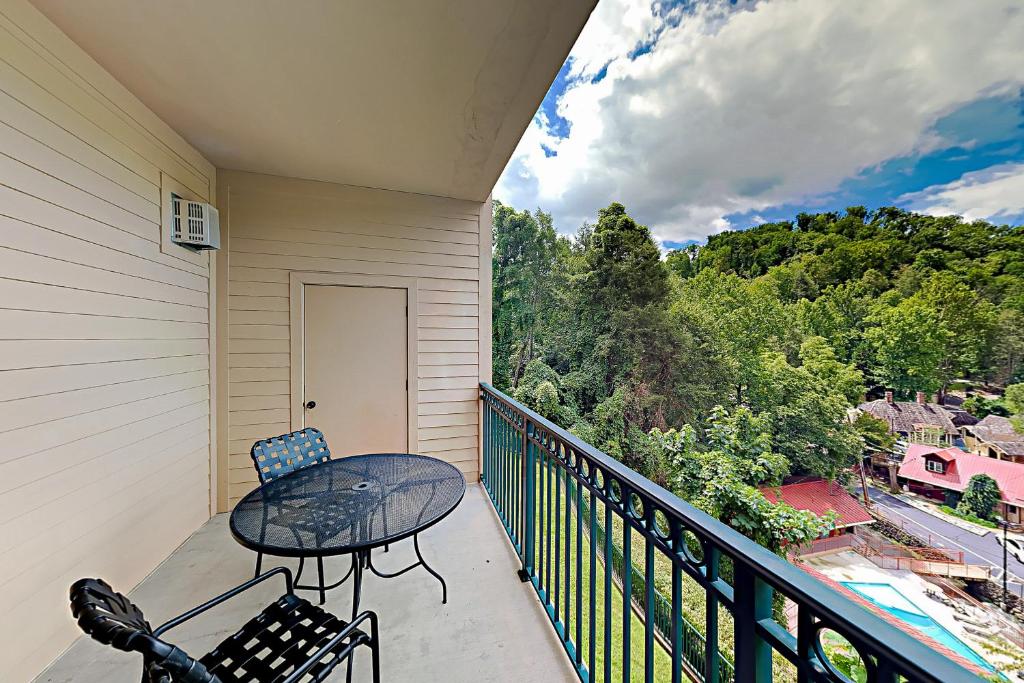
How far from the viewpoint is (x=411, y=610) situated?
185 centimetres

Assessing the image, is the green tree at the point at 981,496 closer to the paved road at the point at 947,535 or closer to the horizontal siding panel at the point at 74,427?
the paved road at the point at 947,535

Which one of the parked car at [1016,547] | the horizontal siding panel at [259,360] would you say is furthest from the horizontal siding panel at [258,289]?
the parked car at [1016,547]

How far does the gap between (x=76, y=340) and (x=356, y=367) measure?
1663 millimetres

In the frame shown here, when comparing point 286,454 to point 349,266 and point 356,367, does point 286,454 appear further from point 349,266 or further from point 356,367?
point 349,266

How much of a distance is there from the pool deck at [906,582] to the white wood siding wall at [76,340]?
15195 millimetres

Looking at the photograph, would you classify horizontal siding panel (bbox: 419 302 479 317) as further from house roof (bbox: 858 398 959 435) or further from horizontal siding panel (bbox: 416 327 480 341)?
house roof (bbox: 858 398 959 435)

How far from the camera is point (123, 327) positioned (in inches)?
Answer: 77.5

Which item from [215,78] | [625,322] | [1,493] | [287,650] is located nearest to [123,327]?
[1,493]

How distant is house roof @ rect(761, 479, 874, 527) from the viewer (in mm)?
12305

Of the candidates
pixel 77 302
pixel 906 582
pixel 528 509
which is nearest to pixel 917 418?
pixel 906 582

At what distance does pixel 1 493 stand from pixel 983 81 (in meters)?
24.8

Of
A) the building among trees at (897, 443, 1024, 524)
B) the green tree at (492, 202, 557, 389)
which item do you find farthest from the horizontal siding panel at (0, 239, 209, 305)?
the building among trees at (897, 443, 1024, 524)

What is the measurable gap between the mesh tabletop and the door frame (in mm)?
1164

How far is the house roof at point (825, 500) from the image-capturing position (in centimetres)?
1230
